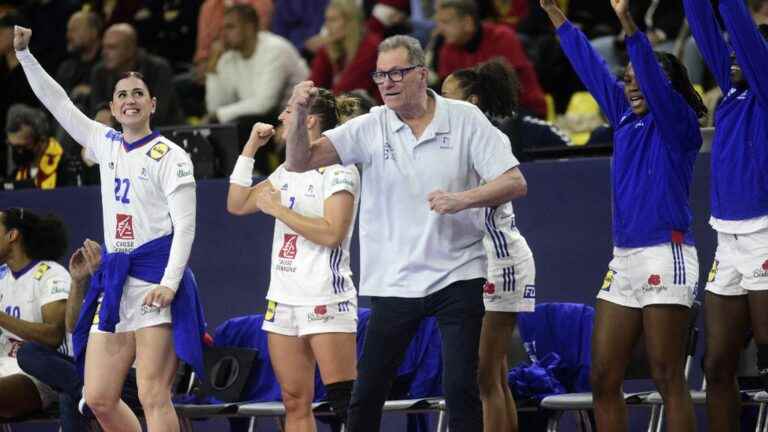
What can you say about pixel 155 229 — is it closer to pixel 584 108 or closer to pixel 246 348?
pixel 246 348

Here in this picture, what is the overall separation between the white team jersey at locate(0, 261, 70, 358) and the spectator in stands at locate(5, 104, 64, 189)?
3.66 feet

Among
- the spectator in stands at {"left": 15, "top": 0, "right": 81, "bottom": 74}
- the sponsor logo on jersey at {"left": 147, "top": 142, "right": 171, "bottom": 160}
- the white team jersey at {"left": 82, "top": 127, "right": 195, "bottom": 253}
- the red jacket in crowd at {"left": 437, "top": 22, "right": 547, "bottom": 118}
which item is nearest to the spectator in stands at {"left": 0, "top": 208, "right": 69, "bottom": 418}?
the white team jersey at {"left": 82, "top": 127, "right": 195, "bottom": 253}

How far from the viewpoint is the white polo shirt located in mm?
5863

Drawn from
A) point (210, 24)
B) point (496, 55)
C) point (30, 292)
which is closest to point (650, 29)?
point (496, 55)

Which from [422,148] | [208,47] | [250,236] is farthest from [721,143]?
[208,47]

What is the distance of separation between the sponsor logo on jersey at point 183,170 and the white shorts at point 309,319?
71cm

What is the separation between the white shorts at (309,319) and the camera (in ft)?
22.1

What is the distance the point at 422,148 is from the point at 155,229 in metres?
1.57

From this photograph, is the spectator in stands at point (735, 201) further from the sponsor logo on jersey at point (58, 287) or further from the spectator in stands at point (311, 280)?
the sponsor logo on jersey at point (58, 287)

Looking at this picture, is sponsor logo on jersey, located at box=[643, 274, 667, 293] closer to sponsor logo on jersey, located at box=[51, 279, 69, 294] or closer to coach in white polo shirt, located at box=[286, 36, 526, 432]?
coach in white polo shirt, located at box=[286, 36, 526, 432]

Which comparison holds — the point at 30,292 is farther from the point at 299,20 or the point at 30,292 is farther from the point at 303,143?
the point at 299,20

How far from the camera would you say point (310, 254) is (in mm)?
6891

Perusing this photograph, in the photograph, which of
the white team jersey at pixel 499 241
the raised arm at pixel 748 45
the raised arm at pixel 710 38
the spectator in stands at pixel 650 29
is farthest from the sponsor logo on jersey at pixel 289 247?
the spectator in stands at pixel 650 29

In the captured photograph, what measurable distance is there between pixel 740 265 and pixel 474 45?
4411 millimetres
